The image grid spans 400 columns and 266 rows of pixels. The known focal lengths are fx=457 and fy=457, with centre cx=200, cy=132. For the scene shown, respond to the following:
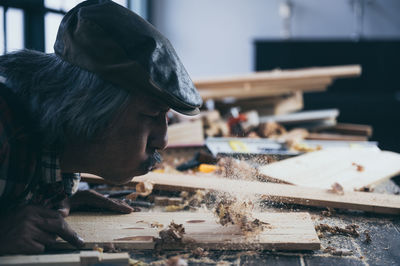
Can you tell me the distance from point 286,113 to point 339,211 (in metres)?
3.32

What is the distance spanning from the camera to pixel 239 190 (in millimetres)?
2143

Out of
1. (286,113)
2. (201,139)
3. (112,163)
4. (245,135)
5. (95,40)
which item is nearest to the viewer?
(95,40)

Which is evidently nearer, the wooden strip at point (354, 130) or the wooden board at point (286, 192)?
the wooden board at point (286, 192)

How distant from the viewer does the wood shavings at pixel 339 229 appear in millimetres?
1924

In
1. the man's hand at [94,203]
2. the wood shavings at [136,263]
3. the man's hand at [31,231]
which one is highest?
the man's hand at [31,231]

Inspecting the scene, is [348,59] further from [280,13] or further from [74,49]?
[74,49]

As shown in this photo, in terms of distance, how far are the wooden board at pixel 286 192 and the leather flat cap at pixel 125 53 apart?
2.35 feet

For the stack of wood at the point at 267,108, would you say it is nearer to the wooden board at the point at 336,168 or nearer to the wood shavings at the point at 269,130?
the wood shavings at the point at 269,130

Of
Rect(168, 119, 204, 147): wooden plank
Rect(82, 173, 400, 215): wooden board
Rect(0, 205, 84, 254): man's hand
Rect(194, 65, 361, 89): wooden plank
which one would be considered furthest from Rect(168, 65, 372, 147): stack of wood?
Rect(0, 205, 84, 254): man's hand

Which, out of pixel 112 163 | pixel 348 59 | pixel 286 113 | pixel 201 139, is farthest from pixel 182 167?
pixel 348 59

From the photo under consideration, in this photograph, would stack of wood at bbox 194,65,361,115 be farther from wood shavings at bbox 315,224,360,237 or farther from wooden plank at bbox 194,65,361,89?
wood shavings at bbox 315,224,360,237

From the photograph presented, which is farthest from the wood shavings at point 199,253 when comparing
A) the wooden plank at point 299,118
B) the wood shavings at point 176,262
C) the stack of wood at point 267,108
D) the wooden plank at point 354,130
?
the wooden plank at point 354,130

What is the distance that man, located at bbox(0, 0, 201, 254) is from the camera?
58.9 inches

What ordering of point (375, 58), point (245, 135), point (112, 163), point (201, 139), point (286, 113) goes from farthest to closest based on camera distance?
point (375, 58)
point (286, 113)
point (245, 135)
point (201, 139)
point (112, 163)
